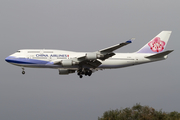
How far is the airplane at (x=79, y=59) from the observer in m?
51.4

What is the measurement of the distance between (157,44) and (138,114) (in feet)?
41.6

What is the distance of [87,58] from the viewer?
50.6 metres

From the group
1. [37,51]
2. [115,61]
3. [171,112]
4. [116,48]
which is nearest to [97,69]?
[115,61]

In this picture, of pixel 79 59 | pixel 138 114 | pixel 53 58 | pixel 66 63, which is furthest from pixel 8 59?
pixel 138 114

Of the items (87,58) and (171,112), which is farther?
(171,112)

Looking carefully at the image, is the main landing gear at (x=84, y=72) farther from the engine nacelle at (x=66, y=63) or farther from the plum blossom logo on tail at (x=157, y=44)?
the plum blossom logo on tail at (x=157, y=44)

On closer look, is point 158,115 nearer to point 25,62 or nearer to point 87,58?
point 87,58

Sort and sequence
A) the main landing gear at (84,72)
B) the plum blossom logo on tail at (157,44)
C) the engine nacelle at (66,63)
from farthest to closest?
the plum blossom logo on tail at (157,44), the main landing gear at (84,72), the engine nacelle at (66,63)

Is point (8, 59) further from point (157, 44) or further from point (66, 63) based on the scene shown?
point (157, 44)

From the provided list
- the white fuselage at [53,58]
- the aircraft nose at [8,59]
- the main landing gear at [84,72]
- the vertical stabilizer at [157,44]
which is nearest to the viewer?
the white fuselage at [53,58]

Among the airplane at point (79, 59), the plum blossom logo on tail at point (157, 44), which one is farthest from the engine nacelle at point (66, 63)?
the plum blossom logo on tail at point (157, 44)

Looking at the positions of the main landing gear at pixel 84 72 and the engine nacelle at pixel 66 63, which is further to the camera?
the main landing gear at pixel 84 72

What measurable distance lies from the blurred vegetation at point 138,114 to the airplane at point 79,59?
24.7ft

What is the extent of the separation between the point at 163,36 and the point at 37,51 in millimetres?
22021
